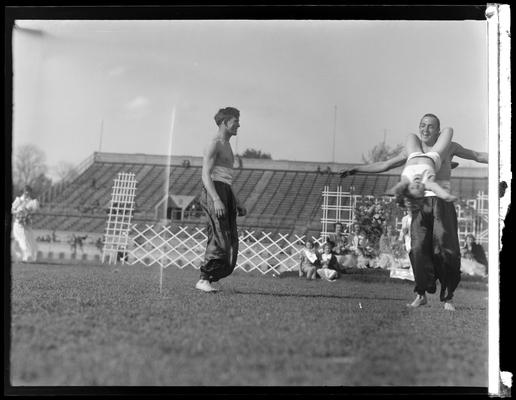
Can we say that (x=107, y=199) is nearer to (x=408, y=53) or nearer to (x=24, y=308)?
(x=24, y=308)

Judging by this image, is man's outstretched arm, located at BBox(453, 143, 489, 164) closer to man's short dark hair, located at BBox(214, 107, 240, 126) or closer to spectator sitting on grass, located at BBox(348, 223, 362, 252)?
spectator sitting on grass, located at BBox(348, 223, 362, 252)

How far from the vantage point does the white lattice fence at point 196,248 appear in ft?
15.3

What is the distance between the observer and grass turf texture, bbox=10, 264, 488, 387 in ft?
12.4

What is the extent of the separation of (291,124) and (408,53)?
0.98 meters

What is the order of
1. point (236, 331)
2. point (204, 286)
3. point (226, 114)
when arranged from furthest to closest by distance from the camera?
point (204, 286)
point (226, 114)
point (236, 331)

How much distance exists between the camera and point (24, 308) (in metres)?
4.31

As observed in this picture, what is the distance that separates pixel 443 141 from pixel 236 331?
2017mm

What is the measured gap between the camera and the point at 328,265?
4.66 m

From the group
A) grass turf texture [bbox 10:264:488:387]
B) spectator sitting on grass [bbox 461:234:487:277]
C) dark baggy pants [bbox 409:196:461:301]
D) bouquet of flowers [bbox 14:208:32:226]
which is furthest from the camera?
dark baggy pants [bbox 409:196:461:301]

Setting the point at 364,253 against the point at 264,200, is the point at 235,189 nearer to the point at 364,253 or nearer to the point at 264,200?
Answer: the point at 264,200

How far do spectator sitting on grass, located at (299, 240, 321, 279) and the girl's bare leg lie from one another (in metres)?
1.15

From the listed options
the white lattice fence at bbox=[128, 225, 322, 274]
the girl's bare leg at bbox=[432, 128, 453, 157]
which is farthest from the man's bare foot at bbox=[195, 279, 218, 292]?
the girl's bare leg at bbox=[432, 128, 453, 157]

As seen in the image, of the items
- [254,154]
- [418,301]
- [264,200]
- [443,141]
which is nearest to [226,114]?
[254,154]

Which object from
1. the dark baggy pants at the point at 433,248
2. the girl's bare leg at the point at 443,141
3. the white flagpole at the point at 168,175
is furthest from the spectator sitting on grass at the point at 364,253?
the white flagpole at the point at 168,175
